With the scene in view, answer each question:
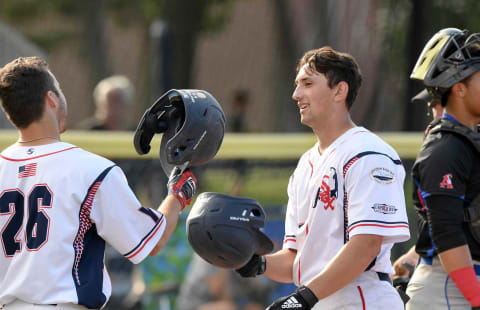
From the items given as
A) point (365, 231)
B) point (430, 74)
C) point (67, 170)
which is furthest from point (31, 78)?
point (430, 74)

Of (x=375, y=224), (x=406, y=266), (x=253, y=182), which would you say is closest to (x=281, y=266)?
(x=375, y=224)

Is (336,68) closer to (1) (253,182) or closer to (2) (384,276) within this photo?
(2) (384,276)

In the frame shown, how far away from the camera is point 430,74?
4418mm

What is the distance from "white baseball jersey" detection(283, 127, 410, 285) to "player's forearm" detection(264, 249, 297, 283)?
126mm

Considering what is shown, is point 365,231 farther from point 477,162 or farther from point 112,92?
point 112,92

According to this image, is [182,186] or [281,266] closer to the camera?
[182,186]

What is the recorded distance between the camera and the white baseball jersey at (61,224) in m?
3.75

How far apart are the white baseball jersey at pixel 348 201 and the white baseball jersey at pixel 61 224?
0.86 metres

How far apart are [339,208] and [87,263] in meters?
1.24

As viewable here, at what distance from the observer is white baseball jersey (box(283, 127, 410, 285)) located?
3.98 metres

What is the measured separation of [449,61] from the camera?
438 cm

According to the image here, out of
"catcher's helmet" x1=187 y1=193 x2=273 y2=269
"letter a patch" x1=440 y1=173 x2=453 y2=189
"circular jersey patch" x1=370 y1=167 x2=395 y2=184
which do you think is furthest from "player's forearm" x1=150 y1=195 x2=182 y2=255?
"letter a patch" x1=440 y1=173 x2=453 y2=189

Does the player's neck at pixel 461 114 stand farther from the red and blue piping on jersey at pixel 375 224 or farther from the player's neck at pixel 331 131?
the red and blue piping on jersey at pixel 375 224

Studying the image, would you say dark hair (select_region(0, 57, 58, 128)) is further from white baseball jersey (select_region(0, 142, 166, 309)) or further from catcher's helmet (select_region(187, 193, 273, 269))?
catcher's helmet (select_region(187, 193, 273, 269))
